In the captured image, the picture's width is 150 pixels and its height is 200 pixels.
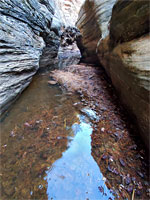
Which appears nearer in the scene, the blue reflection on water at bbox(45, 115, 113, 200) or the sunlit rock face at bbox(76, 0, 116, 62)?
the blue reflection on water at bbox(45, 115, 113, 200)

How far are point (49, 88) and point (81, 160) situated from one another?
157 inches

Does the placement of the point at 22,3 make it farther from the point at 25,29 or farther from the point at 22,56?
the point at 22,56

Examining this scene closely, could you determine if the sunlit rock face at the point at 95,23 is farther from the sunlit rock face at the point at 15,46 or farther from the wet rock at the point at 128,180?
the wet rock at the point at 128,180

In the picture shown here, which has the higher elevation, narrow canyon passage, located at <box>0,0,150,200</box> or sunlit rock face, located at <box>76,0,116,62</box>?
sunlit rock face, located at <box>76,0,116,62</box>

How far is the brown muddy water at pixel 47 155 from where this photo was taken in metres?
1.83

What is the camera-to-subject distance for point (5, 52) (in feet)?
10.9

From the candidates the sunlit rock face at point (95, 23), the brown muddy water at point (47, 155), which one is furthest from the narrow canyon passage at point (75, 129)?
the sunlit rock face at point (95, 23)

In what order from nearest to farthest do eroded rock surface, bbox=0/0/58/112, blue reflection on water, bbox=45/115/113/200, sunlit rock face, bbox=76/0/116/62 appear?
→ blue reflection on water, bbox=45/115/113/200, eroded rock surface, bbox=0/0/58/112, sunlit rock face, bbox=76/0/116/62

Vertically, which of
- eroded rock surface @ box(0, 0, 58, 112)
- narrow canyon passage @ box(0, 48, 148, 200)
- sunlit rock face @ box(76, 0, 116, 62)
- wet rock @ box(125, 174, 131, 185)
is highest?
sunlit rock face @ box(76, 0, 116, 62)

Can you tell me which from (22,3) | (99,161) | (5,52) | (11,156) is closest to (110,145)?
(99,161)

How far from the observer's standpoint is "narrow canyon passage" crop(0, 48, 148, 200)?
185 cm

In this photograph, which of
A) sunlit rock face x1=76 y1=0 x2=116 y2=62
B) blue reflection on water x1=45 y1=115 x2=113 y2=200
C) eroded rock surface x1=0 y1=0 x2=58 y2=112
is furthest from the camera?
sunlit rock face x1=76 y1=0 x2=116 y2=62

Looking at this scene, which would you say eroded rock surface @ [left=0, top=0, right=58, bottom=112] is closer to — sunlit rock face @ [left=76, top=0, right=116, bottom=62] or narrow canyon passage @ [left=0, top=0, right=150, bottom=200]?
narrow canyon passage @ [left=0, top=0, right=150, bottom=200]

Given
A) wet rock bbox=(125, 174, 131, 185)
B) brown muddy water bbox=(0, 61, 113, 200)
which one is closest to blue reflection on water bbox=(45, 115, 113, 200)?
brown muddy water bbox=(0, 61, 113, 200)
